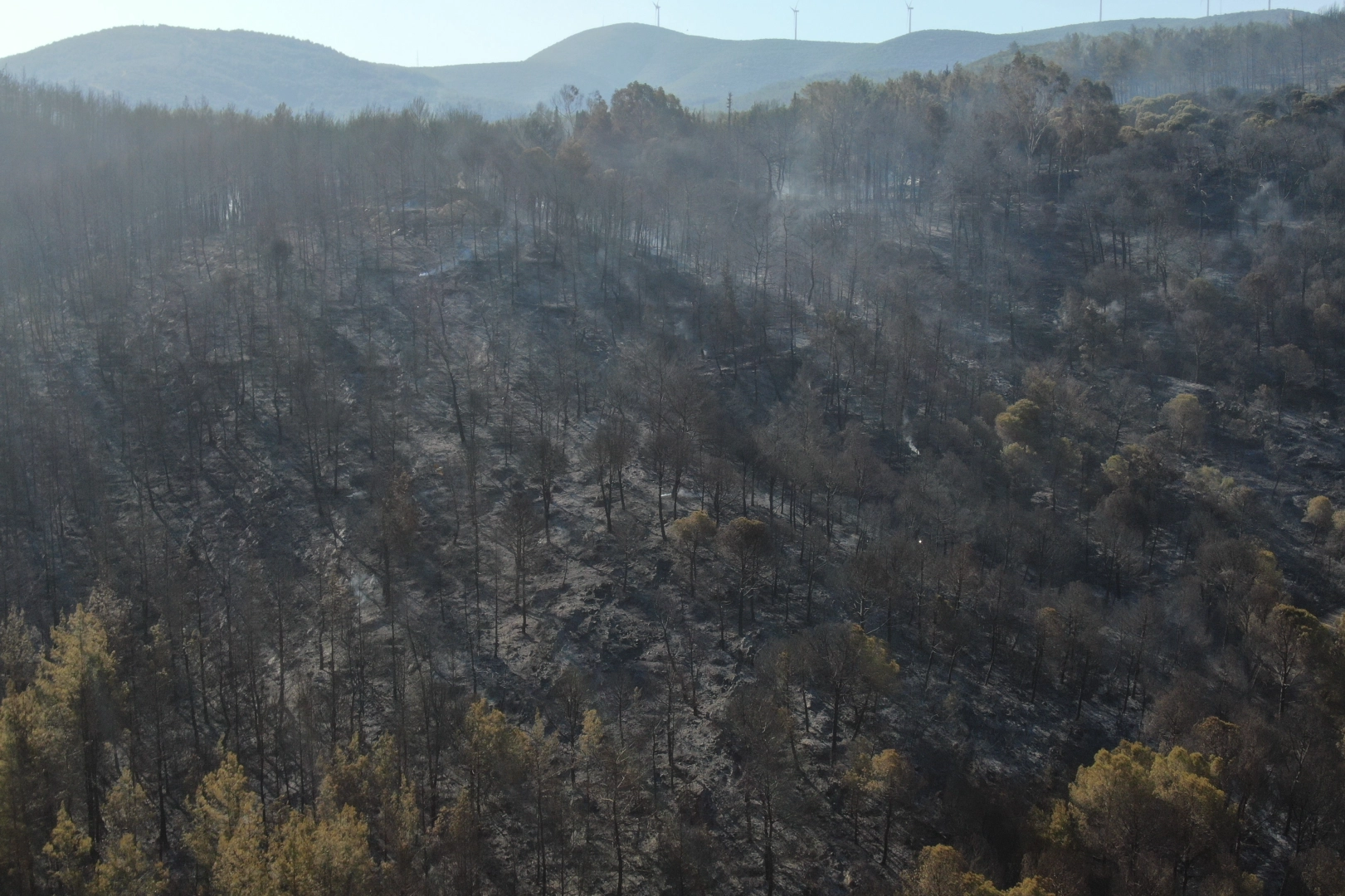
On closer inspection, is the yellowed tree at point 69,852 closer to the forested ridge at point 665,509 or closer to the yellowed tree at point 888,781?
the forested ridge at point 665,509

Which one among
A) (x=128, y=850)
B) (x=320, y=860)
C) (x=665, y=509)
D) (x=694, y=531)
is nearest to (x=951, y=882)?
(x=320, y=860)

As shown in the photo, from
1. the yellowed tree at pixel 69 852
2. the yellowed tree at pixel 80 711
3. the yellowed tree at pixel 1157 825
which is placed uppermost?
the yellowed tree at pixel 80 711

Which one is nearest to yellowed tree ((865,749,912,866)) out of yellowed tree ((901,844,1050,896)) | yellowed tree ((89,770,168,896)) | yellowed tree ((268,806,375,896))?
yellowed tree ((901,844,1050,896))

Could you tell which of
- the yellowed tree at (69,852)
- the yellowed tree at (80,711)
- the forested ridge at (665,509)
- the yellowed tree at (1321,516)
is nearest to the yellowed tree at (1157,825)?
the forested ridge at (665,509)

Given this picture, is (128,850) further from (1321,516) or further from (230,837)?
(1321,516)

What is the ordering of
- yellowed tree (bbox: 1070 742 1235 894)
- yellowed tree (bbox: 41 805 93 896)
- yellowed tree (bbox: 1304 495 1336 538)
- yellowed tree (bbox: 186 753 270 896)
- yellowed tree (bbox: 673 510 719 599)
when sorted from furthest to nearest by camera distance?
yellowed tree (bbox: 1304 495 1336 538), yellowed tree (bbox: 673 510 719 599), yellowed tree (bbox: 1070 742 1235 894), yellowed tree (bbox: 41 805 93 896), yellowed tree (bbox: 186 753 270 896)

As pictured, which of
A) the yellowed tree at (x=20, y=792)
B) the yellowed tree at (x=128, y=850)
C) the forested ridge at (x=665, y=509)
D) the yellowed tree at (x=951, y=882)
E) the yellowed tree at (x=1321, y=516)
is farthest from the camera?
the yellowed tree at (x=1321, y=516)

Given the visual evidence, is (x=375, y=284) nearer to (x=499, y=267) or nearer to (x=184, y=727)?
(x=499, y=267)

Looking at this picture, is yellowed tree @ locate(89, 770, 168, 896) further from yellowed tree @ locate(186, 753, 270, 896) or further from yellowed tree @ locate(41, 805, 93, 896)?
yellowed tree @ locate(186, 753, 270, 896)
